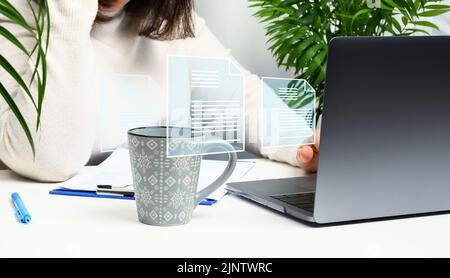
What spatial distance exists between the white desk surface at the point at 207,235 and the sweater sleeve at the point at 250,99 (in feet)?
0.38

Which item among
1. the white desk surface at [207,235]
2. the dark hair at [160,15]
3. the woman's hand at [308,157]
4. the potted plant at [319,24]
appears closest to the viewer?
the white desk surface at [207,235]

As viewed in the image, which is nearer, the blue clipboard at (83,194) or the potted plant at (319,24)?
the blue clipboard at (83,194)

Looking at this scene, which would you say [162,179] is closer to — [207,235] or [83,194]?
[207,235]

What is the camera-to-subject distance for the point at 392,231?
2.54 feet

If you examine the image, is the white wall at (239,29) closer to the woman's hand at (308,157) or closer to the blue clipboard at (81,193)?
the woman's hand at (308,157)

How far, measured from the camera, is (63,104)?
3.79 ft

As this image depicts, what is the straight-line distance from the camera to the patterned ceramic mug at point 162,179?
2.40 ft

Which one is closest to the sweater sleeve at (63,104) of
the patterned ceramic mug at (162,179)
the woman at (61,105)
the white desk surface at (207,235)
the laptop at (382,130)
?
the woman at (61,105)

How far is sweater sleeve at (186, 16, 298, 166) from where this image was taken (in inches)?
30.8

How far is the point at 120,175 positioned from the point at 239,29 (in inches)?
37.9

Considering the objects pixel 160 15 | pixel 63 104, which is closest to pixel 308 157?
pixel 63 104

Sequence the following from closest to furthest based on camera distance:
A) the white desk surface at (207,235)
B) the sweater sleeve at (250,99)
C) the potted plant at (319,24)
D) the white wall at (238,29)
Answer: the white desk surface at (207,235) → the sweater sleeve at (250,99) → the potted plant at (319,24) → the white wall at (238,29)

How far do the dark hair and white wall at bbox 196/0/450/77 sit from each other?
10 centimetres
